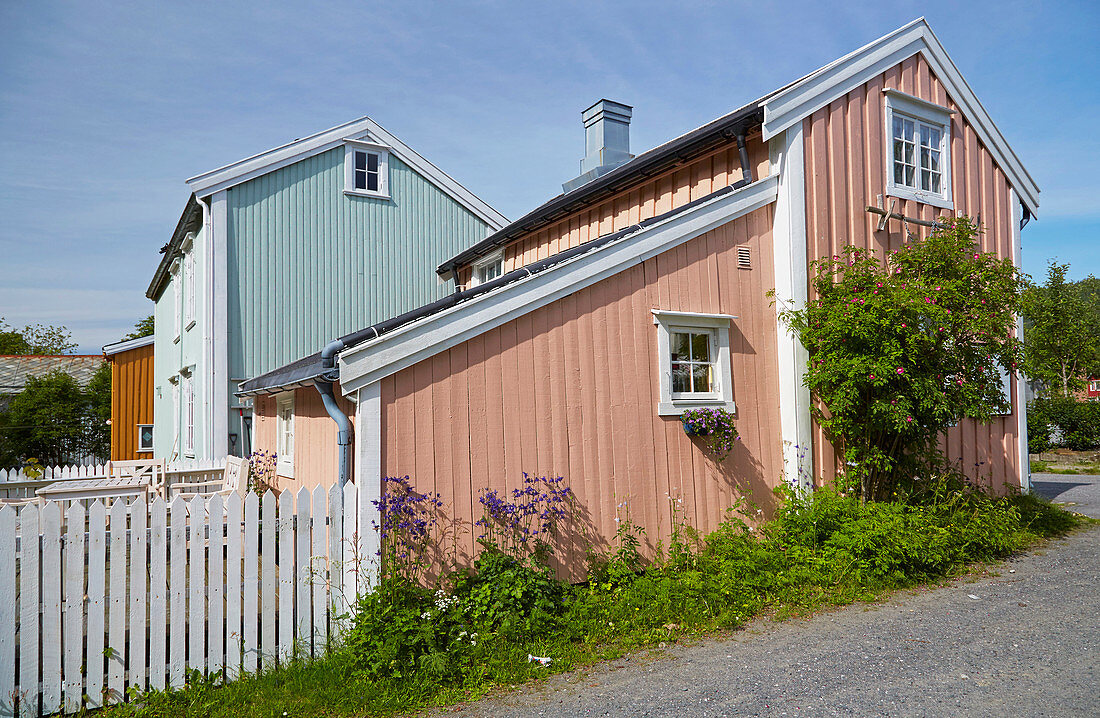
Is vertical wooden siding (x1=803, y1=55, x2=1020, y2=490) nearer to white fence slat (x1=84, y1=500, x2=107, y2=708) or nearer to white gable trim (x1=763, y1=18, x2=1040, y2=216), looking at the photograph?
white gable trim (x1=763, y1=18, x2=1040, y2=216)

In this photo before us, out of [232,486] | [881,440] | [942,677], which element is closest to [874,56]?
[881,440]

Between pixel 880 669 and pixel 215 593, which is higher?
pixel 215 593

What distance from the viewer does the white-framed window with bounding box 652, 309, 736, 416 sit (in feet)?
24.1

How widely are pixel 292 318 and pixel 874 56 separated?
34.3 feet

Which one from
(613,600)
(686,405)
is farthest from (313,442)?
(686,405)

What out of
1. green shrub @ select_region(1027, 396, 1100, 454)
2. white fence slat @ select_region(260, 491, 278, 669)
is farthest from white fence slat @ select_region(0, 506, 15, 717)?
green shrub @ select_region(1027, 396, 1100, 454)

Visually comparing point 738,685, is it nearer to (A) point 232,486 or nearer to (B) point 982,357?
(B) point 982,357

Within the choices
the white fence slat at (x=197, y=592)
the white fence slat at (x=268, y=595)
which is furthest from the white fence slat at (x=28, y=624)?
the white fence slat at (x=268, y=595)

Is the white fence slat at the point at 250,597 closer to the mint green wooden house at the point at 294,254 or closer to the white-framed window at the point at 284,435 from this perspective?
the white-framed window at the point at 284,435

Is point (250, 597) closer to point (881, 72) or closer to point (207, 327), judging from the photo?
point (207, 327)

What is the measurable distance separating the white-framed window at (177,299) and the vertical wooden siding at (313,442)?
7.62 m

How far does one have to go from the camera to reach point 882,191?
30.5 ft

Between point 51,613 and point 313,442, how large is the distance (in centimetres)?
322

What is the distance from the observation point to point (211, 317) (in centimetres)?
1248
